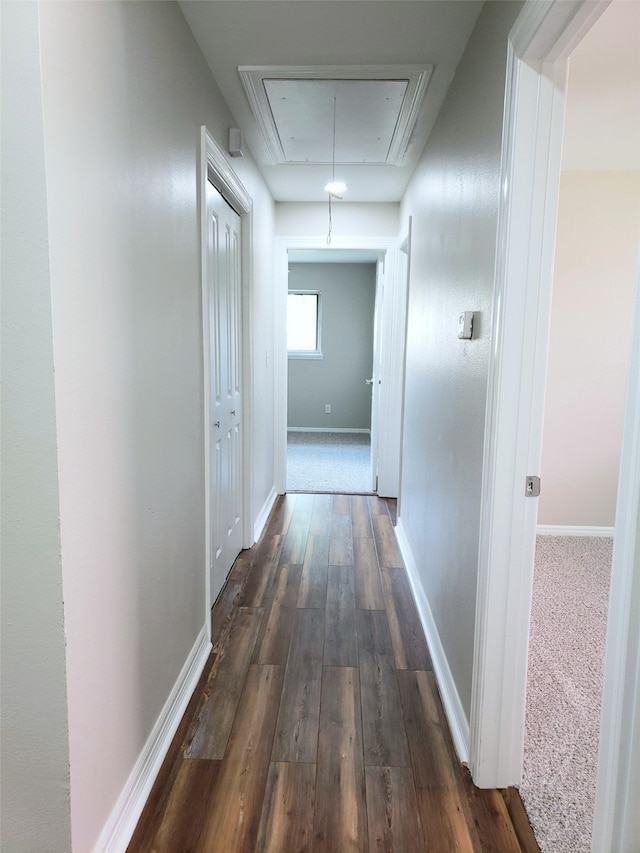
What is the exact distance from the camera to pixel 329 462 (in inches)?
233

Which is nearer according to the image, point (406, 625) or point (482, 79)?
point (482, 79)

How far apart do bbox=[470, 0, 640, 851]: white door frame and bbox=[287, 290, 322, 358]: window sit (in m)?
6.17

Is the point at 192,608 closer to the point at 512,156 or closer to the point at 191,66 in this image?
the point at 512,156

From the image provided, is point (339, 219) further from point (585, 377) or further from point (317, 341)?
point (317, 341)

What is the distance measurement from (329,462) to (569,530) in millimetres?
2759

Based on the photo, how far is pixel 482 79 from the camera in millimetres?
1730

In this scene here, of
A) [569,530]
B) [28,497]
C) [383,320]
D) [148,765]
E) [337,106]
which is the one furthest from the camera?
[383,320]

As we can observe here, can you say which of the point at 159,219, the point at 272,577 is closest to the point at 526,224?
the point at 159,219

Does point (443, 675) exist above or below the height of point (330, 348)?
below

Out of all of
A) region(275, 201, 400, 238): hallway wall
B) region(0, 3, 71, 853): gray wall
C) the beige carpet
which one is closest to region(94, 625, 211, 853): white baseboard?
region(0, 3, 71, 853): gray wall

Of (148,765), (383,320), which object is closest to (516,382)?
(148,765)

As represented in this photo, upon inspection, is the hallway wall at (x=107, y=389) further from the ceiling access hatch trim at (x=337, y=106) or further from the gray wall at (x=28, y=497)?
the ceiling access hatch trim at (x=337, y=106)

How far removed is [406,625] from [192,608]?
103cm

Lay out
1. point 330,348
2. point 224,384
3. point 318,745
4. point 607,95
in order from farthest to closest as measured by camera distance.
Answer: point 330,348 < point 224,384 < point 607,95 < point 318,745
